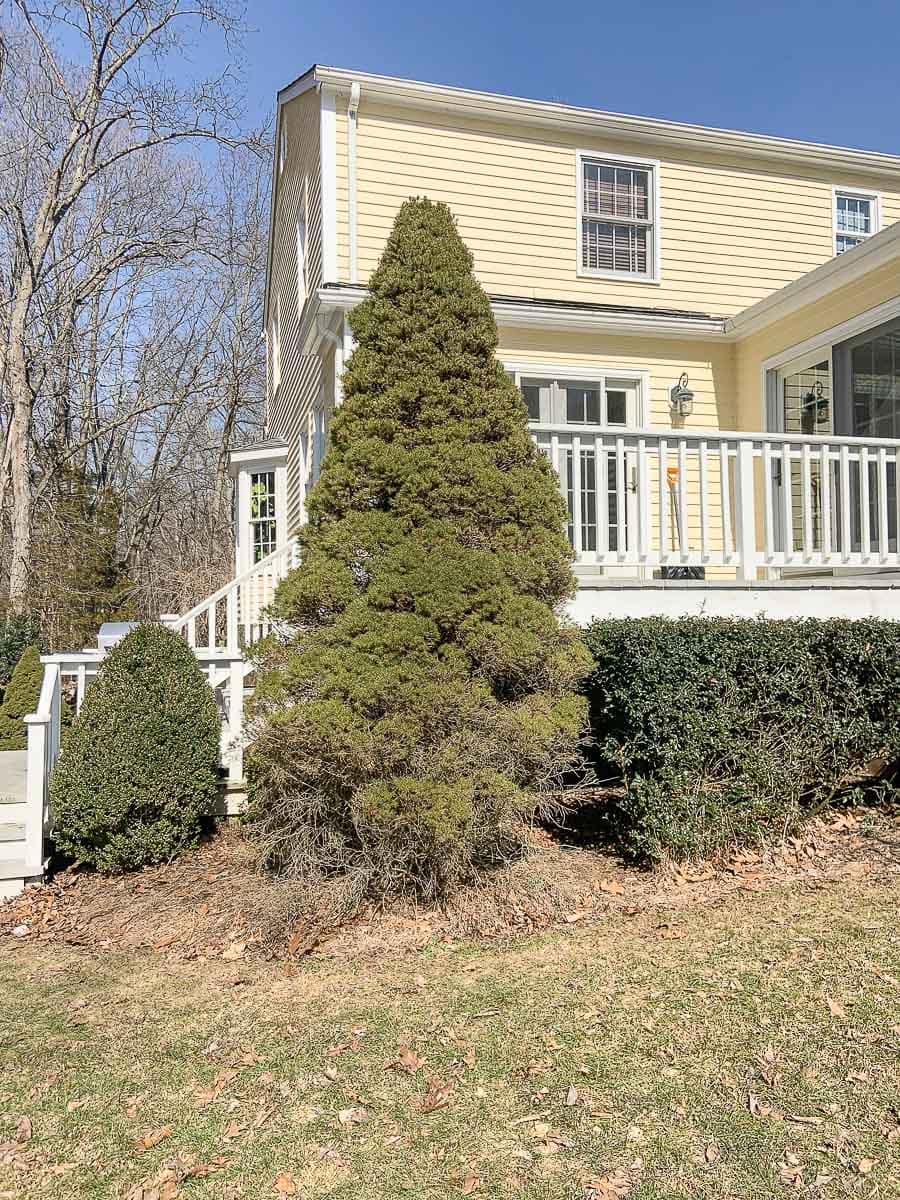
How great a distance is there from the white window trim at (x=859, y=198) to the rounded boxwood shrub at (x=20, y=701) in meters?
11.4

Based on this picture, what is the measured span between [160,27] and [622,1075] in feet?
63.2

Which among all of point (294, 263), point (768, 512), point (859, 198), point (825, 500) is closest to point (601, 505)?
point (768, 512)

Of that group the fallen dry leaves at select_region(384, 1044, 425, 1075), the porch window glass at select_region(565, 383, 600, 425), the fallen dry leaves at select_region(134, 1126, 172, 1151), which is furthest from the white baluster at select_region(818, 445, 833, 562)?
the fallen dry leaves at select_region(134, 1126, 172, 1151)

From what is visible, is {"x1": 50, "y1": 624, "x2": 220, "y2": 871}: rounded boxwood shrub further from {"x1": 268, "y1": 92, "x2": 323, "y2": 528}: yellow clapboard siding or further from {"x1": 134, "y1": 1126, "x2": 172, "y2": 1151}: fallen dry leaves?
{"x1": 268, "y1": 92, "x2": 323, "y2": 528}: yellow clapboard siding

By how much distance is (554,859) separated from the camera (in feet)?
16.0

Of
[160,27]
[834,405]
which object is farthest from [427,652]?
[160,27]

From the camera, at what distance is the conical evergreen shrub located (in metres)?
4.16

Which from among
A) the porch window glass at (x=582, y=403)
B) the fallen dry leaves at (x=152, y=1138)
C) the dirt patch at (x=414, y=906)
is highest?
the porch window glass at (x=582, y=403)

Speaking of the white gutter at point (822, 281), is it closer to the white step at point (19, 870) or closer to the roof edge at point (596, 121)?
the roof edge at point (596, 121)

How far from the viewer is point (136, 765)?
17.3 ft


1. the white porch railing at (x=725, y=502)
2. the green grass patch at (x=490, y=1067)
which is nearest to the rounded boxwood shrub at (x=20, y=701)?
the green grass patch at (x=490, y=1067)

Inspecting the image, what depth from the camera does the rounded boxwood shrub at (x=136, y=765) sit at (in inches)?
205

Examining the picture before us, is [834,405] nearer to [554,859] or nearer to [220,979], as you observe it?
[554,859]

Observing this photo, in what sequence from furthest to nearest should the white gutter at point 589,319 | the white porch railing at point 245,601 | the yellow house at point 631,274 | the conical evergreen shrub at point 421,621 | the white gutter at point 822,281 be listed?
the white gutter at point 589,319 < the yellow house at point 631,274 < the white porch railing at point 245,601 < the white gutter at point 822,281 < the conical evergreen shrub at point 421,621
